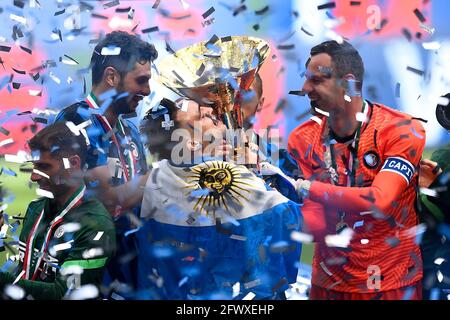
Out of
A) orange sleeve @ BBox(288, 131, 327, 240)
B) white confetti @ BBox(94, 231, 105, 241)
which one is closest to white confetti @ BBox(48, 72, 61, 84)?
white confetti @ BBox(94, 231, 105, 241)

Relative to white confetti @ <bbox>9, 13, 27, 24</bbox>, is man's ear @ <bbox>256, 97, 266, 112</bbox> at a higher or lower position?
lower

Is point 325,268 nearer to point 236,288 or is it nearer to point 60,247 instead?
point 236,288

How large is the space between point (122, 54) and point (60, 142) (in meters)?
0.54

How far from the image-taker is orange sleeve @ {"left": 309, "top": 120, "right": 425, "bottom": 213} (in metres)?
3.24

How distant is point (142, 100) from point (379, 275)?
1473 millimetres

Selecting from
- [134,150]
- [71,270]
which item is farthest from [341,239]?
[71,270]

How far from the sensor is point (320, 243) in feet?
10.8

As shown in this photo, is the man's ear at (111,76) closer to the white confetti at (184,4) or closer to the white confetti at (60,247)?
the white confetti at (184,4)

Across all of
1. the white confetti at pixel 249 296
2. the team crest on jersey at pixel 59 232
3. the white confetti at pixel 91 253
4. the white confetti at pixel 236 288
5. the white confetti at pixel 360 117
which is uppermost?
the white confetti at pixel 360 117

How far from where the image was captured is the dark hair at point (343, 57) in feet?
10.7

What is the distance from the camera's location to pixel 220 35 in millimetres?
3297

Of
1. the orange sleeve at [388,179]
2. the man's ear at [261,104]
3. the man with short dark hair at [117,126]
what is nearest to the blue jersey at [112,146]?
the man with short dark hair at [117,126]

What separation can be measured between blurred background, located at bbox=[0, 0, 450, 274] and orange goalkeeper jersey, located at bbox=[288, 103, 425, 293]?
0.29 ft

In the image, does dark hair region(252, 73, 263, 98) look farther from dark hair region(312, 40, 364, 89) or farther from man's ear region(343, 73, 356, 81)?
man's ear region(343, 73, 356, 81)
